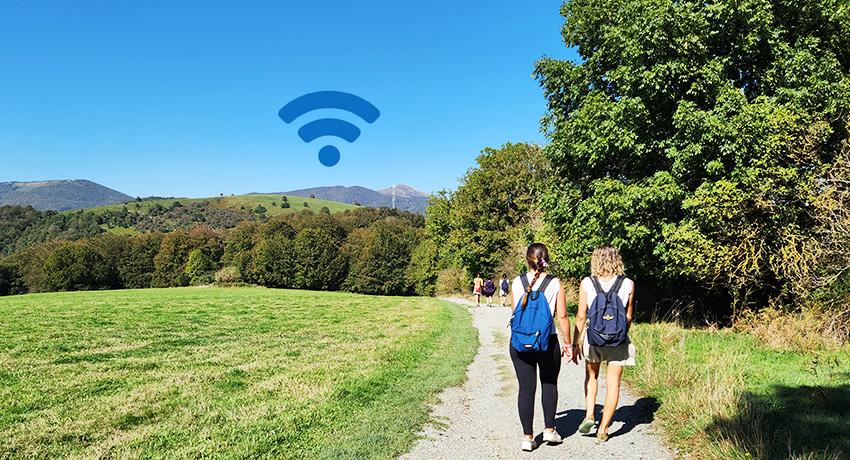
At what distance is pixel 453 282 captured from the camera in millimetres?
45531

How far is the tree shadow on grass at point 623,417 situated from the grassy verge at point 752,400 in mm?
157

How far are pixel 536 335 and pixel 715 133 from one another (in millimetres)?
9471

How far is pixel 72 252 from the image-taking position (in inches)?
2977

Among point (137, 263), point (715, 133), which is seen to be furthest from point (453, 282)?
point (137, 263)

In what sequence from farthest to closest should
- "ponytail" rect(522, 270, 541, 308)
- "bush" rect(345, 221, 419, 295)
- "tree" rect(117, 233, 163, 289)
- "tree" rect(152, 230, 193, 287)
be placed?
"tree" rect(152, 230, 193, 287), "tree" rect(117, 233, 163, 289), "bush" rect(345, 221, 419, 295), "ponytail" rect(522, 270, 541, 308)

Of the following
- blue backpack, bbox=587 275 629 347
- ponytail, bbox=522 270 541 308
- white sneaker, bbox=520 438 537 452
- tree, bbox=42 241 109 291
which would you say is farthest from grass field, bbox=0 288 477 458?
tree, bbox=42 241 109 291

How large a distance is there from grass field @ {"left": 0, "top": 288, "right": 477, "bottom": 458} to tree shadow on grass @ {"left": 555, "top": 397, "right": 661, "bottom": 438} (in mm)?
1804

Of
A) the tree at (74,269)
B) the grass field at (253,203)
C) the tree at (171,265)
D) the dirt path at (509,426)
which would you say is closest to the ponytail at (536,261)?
the dirt path at (509,426)

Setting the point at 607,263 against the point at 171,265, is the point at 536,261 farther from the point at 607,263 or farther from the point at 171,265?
the point at 171,265

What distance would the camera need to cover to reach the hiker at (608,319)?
5.03 m

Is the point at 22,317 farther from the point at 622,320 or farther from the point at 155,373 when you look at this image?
the point at 622,320

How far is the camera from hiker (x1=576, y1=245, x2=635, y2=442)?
503cm

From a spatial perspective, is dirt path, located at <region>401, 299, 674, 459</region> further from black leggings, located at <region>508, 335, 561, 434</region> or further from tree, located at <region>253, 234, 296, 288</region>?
tree, located at <region>253, 234, 296, 288</region>

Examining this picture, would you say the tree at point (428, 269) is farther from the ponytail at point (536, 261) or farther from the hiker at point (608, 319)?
the ponytail at point (536, 261)
